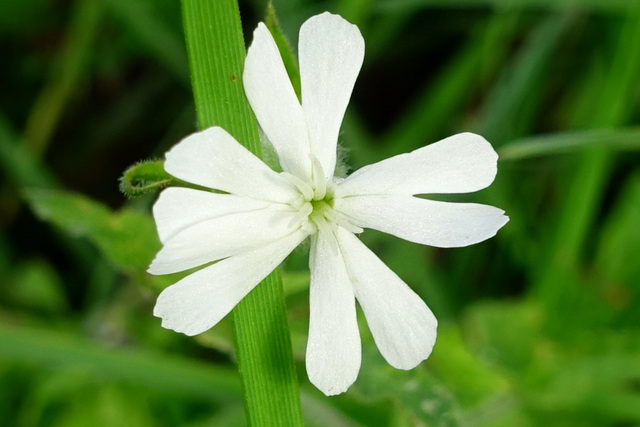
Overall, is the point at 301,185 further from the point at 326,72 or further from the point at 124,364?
the point at 124,364

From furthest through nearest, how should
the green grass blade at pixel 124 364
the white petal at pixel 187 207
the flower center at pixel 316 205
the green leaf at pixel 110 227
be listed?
the green grass blade at pixel 124 364
the green leaf at pixel 110 227
the flower center at pixel 316 205
the white petal at pixel 187 207

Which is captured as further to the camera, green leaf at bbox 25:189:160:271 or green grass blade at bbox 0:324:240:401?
green grass blade at bbox 0:324:240:401

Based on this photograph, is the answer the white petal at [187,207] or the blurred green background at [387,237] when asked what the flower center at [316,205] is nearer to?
the white petal at [187,207]

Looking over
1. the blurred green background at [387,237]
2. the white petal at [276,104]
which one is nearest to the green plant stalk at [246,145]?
the white petal at [276,104]

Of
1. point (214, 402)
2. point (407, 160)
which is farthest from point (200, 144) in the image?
point (214, 402)

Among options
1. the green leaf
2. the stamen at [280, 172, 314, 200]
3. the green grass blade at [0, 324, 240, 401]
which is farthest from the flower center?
the green grass blade at [0, 324, 240, 401]

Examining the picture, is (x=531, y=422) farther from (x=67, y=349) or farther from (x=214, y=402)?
(x=67, y=349)

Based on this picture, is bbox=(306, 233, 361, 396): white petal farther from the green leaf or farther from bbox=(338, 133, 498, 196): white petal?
the green leaf
